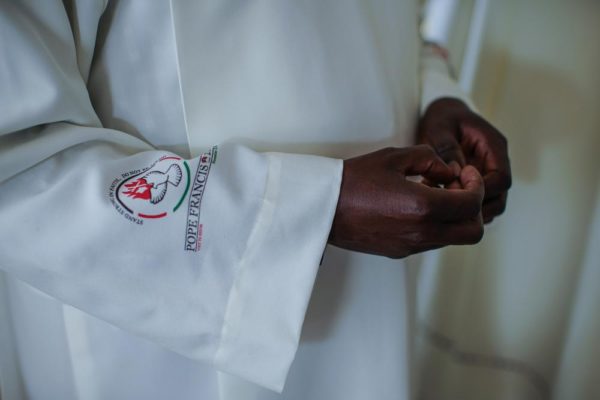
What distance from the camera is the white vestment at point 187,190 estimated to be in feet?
1.28

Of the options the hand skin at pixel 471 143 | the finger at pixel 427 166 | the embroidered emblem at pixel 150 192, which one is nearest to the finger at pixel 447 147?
the hand skin at pixel 471 143

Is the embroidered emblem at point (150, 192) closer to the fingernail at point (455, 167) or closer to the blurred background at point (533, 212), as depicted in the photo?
the fingernail at point (455, 167)

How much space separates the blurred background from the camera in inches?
33.9

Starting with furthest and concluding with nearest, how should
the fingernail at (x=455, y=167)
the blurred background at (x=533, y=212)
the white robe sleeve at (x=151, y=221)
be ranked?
the blurred background at (x=533, y=212), the fingernail at (x=455, y=167), the white robe sleeve at (x=151, y=221)

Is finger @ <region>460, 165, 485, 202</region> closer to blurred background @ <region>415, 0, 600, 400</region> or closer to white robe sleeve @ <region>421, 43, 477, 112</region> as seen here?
white robe sleeve @ <region>421, 43, 477, 112</region>

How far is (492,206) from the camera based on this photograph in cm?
60

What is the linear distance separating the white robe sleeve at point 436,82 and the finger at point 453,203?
27cm

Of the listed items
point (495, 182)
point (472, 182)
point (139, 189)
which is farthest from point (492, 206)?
point (139, 189)

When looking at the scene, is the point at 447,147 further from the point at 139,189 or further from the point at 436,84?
the point at 139,189

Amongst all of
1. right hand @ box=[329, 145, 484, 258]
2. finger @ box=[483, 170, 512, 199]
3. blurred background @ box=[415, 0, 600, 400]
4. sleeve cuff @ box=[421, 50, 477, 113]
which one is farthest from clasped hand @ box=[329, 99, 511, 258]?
blurred background @ box=[415, 0, 600, 400]

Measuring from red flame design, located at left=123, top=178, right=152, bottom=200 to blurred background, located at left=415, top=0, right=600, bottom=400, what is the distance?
0.75 metres

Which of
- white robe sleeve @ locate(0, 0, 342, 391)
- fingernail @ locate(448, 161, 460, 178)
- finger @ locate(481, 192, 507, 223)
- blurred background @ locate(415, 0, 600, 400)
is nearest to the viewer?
white robe sleeve @ locate(0, 0, 342, 391)

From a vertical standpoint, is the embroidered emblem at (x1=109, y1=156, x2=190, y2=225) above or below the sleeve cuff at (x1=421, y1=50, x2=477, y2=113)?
below

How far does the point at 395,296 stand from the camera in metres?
0.57
